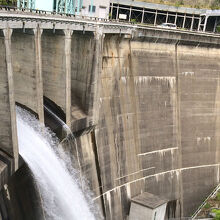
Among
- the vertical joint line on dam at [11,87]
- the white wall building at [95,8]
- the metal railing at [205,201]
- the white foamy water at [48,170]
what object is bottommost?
the metal railing at [205,201]

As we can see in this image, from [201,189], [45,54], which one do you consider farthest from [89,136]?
[201,189]

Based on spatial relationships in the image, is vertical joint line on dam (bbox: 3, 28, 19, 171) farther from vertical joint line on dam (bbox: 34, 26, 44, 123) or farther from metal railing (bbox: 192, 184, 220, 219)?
metal railing (bbox: 192, 184, 220, 219)

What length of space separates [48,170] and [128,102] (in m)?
11.3

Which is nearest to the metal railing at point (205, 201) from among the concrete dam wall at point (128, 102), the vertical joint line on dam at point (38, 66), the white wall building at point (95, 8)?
the concrete dam wall at point (128, 102)

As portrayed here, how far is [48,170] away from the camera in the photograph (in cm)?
1855

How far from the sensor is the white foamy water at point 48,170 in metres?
18.2

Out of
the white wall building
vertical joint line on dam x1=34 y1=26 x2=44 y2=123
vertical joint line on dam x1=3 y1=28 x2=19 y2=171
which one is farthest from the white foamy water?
the white wall building

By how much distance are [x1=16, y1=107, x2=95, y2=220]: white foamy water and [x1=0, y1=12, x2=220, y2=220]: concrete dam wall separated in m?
0.85

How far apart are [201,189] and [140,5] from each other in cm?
2606

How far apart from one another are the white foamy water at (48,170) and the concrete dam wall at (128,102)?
0.85m

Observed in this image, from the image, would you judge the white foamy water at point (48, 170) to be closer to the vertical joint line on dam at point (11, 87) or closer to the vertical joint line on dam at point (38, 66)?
the vertical joint line on dam at point (38, 66)

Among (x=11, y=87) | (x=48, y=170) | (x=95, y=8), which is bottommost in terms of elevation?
(x=48, y=170)

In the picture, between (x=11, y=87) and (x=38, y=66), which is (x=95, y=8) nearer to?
(x=38, y=66)

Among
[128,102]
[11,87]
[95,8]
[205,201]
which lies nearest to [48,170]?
[11,87]
